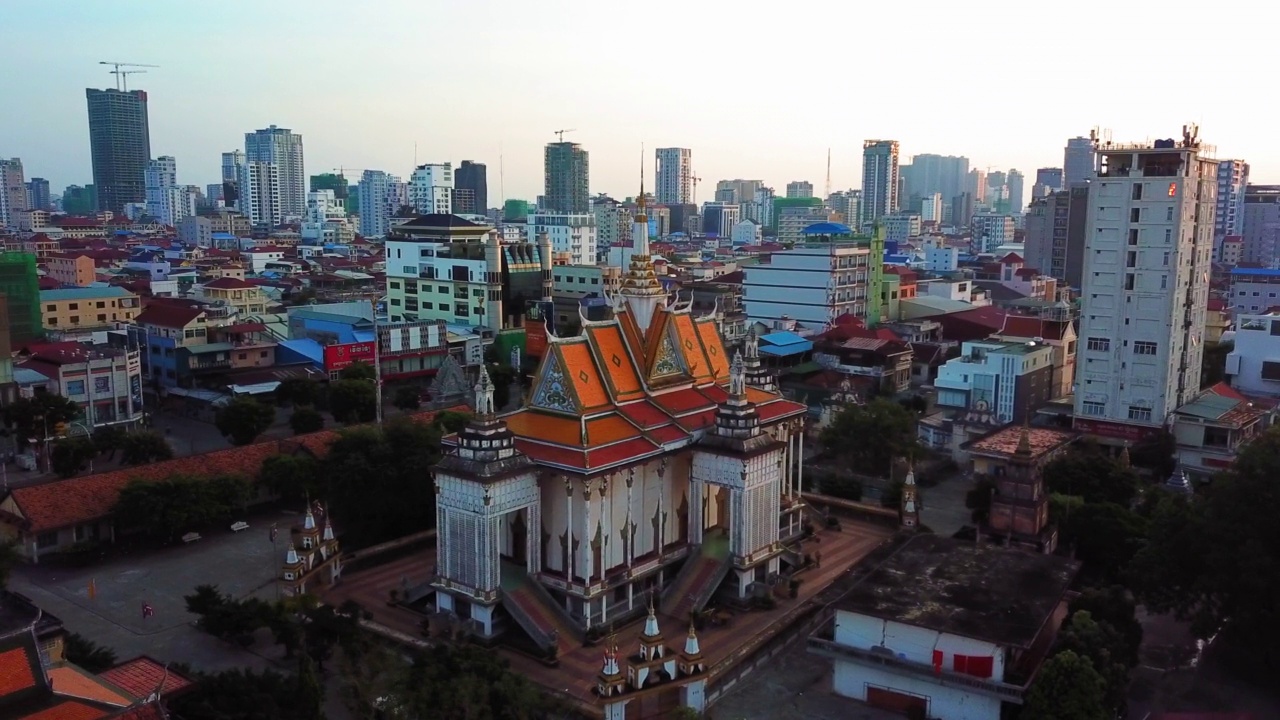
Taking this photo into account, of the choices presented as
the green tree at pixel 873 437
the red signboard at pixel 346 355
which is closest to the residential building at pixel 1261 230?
the green tree at pixel 873 437

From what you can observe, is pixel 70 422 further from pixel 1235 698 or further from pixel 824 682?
pixel 1235 698

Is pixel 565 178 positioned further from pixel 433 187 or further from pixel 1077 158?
pixel 1077 158

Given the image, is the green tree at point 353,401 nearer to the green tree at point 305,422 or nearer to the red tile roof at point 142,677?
the green tree at point 305,422

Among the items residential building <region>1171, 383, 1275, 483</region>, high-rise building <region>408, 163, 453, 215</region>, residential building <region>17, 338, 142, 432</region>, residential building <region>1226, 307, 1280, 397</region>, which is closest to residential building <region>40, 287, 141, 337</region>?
residential building <region>17, 338, 142, 432</region>

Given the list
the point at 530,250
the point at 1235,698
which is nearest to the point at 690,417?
the point at 1235,698

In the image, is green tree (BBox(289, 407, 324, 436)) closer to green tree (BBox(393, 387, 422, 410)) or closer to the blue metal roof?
green tree (BBox(393, 387, 422, 410))

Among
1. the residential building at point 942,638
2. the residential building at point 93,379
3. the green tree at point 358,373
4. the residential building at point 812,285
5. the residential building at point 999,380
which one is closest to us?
the residential building at point 942,638
